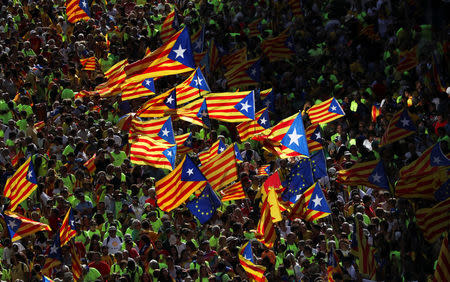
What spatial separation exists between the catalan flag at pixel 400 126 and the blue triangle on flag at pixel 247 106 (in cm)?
253

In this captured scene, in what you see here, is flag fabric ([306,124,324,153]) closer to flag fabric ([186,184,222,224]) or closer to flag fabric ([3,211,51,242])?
flag fabric ([186,184,222,224])

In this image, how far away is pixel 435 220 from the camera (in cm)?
1897

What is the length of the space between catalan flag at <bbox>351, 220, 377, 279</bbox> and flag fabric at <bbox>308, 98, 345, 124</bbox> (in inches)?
231

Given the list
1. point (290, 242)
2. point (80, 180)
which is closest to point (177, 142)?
point (80, 180)

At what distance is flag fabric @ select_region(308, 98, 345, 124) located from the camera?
80.9 ft

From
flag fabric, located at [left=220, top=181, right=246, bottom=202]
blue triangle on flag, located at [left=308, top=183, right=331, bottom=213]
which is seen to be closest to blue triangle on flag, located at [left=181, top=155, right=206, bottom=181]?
flag fabric, located at [left=220, top=181, right=246, bottom=202]

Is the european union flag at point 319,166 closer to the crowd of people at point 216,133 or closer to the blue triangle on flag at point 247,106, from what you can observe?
the crowd of people at point 216,133

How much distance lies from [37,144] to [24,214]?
265 cm

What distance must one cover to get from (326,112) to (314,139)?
90cm

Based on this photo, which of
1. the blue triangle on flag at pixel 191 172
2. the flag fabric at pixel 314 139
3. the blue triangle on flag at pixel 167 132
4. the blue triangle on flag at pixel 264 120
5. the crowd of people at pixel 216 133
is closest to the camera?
the crowd of people at pixel 216 133

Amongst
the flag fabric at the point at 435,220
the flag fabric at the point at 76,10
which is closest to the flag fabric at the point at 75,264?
the flag fabric at the point at 435,220

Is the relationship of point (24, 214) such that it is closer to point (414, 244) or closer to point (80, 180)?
point (80, 180)

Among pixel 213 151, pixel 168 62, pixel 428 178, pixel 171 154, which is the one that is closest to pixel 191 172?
pixel 171 154

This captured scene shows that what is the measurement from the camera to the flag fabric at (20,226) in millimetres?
20516
